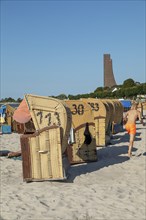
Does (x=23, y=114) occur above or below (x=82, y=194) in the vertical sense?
above

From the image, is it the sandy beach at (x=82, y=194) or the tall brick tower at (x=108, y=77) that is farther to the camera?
the tall brick tower at (x=108, y=77)

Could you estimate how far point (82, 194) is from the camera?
6.54m

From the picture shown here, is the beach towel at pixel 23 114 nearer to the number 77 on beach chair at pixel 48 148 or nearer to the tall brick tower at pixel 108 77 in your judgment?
the number 77 on beach chair at pixel 48 148

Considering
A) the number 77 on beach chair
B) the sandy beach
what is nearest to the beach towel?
the number 77 on beach chair

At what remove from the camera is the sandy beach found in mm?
5574

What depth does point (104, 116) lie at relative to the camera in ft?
39.3

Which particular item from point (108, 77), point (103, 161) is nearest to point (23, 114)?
point (103, 161)

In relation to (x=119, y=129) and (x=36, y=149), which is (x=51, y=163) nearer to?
(x=36, y=149)

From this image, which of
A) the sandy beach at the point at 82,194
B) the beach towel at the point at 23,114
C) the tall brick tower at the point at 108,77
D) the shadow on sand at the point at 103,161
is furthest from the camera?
the tall brick tower at the point at 108,77

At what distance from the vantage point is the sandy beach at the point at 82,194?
5.57 m

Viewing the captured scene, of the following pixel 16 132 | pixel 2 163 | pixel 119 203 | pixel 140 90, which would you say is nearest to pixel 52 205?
pixel 119 203

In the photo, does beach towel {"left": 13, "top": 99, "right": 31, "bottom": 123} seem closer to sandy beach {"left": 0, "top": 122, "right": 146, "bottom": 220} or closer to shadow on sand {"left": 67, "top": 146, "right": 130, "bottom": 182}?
sandy beach {"left": 0, "top": 122, "right": 146, "bottom": 220}

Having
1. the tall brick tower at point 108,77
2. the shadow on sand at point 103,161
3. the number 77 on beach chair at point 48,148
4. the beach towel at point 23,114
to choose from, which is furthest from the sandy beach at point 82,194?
the tall brick tower at point 108,77

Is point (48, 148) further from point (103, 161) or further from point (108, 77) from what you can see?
point (108, 77)
